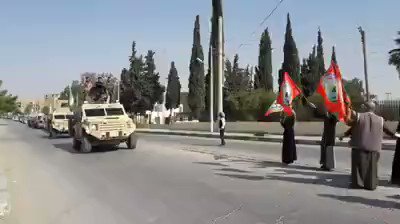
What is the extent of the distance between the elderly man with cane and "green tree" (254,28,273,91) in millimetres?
A: 50296

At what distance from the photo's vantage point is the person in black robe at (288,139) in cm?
1464

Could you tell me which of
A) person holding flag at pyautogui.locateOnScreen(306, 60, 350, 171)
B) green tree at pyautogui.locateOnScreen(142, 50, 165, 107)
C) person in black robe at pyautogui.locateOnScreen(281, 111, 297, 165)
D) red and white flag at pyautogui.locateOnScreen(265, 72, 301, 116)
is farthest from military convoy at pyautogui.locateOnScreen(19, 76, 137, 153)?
green tree at pyautogui.locateOnScreen(142, 50, 165, 107)

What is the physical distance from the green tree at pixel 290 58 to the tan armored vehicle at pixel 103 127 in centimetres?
3567

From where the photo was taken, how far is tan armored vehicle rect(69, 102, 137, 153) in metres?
21.1

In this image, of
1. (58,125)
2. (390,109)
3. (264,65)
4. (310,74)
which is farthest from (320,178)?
(264,65)

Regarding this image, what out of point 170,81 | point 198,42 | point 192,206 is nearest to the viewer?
point 192,206

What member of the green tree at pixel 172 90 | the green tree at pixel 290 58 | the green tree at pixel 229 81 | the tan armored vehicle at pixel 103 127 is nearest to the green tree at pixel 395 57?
the green tree at pixel 290 58

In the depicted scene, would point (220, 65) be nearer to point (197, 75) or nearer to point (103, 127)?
point (103, 127)

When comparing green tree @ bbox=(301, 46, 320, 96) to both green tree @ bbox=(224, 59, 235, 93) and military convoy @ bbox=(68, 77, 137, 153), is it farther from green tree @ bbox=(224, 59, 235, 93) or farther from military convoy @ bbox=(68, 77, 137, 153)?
military convoy @ bbox=(68, 77, 137, 153)

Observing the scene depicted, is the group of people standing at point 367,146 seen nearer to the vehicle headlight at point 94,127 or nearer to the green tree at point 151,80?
the vehicle headlight at point 94,127

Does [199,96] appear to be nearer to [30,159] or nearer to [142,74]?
[142,74]

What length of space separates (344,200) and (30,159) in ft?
45.5

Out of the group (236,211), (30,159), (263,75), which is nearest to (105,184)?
(236,211)

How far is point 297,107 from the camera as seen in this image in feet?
132
